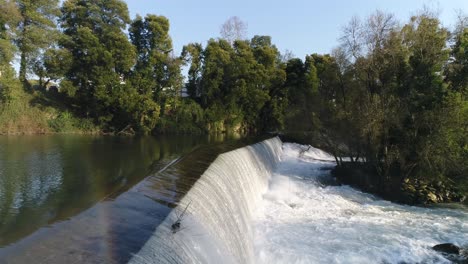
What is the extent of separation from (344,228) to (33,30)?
102ft

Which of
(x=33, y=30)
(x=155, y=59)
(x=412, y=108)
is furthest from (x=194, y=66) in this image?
(x=412, y=108)

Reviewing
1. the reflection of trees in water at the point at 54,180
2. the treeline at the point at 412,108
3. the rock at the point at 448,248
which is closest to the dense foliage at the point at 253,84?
the treeline at the point at 412,108

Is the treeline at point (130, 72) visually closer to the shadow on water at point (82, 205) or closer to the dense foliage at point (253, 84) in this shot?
the dense foliage at point (253, 84)

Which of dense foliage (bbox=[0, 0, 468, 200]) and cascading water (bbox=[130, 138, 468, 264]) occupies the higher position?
dense foliage (bbox=[0, 0, 468, 200])

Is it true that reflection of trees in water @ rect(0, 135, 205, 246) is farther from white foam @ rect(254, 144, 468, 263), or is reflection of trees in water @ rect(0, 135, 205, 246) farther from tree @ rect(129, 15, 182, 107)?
tree @ rect(129, 15, 182, 107)

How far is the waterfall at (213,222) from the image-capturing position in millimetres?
5238

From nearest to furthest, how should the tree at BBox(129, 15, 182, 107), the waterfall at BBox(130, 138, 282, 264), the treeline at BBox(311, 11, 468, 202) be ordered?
the waterfall at BBox(130, 138, 282, 264)
the treeline at BBox(311, 11, 468, 202)
the tree at BBox(129, 15, 182, 107)

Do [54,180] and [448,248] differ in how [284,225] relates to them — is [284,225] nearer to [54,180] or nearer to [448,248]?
[448,248]

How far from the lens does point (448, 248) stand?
8.57 meters

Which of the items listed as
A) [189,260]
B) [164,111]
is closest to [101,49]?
[164,111]

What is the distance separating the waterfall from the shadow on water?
0.24 metres

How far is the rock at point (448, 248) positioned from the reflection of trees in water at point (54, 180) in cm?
747

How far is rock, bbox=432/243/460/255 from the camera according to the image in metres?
8.48

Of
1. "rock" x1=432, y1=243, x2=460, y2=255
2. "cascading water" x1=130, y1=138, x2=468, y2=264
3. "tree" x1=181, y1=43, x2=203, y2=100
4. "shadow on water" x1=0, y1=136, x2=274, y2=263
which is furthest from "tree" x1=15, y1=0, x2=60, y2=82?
"rock" x1=432, y1=243, x2=460, y2=255
